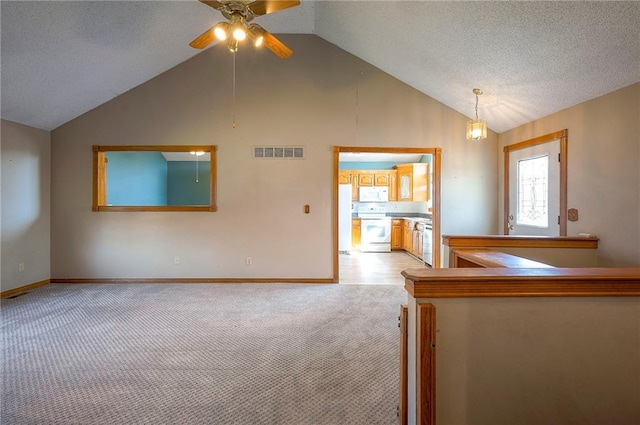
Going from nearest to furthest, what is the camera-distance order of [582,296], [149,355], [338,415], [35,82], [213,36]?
[582,296] → [338,415] → [149,355] → [213,36] → [35,82]

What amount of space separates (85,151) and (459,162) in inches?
226

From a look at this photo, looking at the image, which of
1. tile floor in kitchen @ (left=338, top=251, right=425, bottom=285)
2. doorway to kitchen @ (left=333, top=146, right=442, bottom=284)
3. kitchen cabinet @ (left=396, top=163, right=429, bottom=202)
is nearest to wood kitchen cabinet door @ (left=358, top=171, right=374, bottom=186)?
doorway to kitchen @ (left=333, top=146, right=442, bottom=284)

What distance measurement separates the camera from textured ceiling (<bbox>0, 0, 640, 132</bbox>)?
8.30 ft

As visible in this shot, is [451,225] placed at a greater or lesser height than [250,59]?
lesser

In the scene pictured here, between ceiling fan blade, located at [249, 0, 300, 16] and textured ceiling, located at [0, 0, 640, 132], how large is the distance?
1360 mm

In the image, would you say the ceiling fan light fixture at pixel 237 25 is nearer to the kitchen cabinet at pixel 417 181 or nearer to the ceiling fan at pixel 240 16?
the ceiling fan at pixel 240 16

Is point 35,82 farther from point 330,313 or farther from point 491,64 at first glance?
point 491,64

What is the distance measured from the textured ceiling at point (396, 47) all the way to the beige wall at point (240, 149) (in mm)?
287

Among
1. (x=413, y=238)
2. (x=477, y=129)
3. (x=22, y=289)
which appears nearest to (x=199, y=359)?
(x=22, y=289)

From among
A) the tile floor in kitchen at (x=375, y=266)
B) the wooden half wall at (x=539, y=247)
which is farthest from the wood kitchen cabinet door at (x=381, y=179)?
the wooden half wall at (x=539, y=247)

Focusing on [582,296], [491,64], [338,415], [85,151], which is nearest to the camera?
[582,296]

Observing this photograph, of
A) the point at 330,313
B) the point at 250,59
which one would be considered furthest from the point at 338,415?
the point at 250,59

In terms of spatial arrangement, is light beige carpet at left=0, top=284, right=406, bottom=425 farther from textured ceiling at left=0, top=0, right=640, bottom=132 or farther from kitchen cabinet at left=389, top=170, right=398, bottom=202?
kitchen cabinet at left=389, top=170, right=398, bottom=202

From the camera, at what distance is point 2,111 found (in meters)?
3.78
